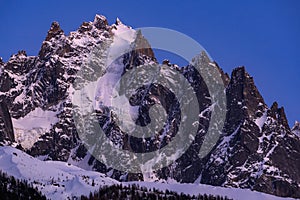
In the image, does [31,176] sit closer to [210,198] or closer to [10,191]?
[10,191]

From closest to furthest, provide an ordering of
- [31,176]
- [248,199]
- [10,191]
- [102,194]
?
[10,191]
[102,194]
[31,176]
[248,199]

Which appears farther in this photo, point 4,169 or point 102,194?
point 4,169

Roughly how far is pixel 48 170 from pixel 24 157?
29.9 feet

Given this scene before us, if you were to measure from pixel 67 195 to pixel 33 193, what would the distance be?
8.70 meters

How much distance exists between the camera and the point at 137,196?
582 feet

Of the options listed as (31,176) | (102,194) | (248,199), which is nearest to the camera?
(102,194)

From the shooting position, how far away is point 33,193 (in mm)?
159750

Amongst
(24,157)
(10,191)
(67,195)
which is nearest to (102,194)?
(67,195)

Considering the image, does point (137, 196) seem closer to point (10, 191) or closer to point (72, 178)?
point (72, 178)

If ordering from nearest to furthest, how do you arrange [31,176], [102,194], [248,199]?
[102,194], [31,176], [248,199]

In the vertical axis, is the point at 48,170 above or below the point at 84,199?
above

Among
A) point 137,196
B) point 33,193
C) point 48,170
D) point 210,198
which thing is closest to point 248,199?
point 210,198

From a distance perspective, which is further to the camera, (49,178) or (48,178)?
(49,178)

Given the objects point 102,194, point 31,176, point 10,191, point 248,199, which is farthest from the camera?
point 248,199
